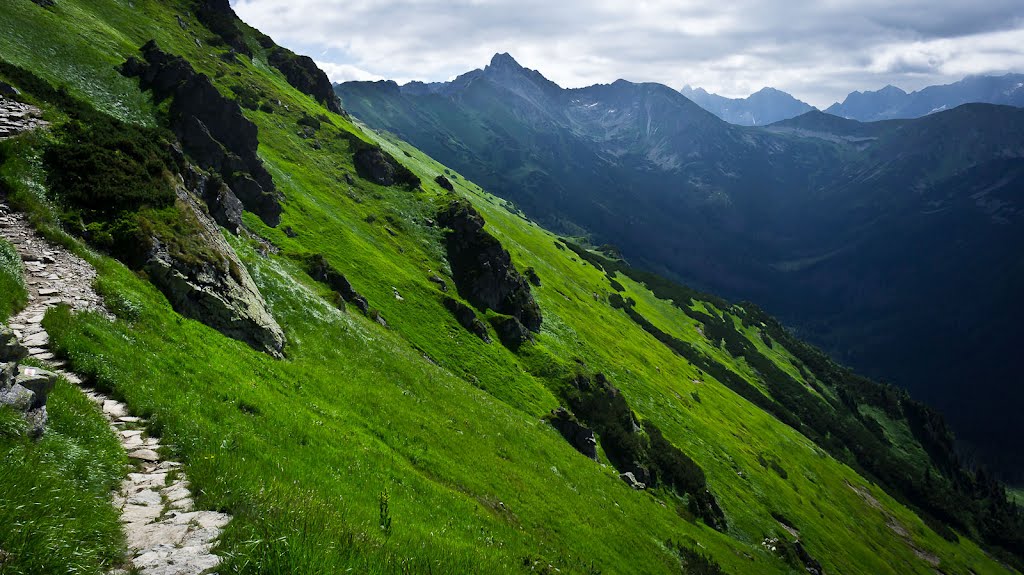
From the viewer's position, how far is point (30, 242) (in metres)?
19.2

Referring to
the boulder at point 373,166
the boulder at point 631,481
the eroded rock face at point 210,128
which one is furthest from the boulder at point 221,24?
the boulder at point 631,481

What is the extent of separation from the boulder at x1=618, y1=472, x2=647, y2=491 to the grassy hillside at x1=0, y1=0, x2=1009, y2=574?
7.48 feet

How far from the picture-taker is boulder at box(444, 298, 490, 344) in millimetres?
60438

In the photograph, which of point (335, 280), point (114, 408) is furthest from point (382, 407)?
point (335, 280)

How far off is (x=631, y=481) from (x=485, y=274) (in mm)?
36295

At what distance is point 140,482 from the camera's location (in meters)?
10.2

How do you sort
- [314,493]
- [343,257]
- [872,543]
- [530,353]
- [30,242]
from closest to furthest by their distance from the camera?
[314,493] → [30,242] → [343,257] → [530,353] → [872,543]

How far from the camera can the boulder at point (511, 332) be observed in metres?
64.8

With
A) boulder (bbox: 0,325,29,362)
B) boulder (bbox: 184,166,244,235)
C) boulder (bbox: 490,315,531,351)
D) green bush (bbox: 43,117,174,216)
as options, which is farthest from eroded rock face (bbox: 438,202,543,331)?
boulder (bbox: 0,325,29,362)

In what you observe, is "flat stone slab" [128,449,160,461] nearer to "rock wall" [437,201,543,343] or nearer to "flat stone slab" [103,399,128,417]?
"flat stone slab" [103,399,128,417]

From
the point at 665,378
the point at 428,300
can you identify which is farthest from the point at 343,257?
the point at 665,378

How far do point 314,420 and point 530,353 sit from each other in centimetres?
4658

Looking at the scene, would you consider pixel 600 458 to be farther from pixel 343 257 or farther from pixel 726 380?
pixel 726 380

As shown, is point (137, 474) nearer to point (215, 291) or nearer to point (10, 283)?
point (10, 283)
